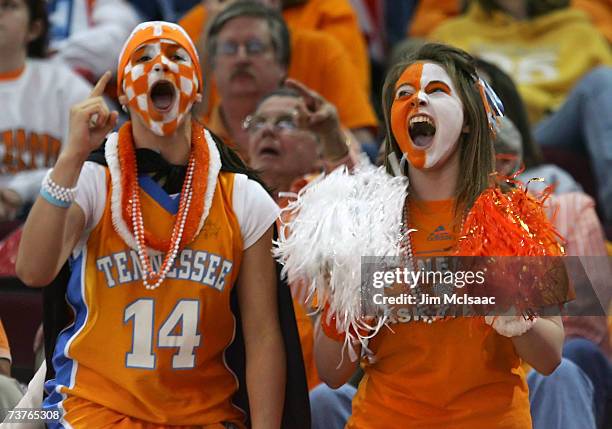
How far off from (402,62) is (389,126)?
0.16m

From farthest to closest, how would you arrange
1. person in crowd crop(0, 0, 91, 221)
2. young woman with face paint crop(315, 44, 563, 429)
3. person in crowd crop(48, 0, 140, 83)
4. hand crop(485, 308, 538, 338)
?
1. person in crowd crop(48, 0, 140, 83)
2. person in crowd crop(0, 0, 91, 221)
3. young woman with face paint crop(315, 44, 563, 429)
4. hand crop(485, 308, 538, 338)

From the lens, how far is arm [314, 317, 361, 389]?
8.70 ft

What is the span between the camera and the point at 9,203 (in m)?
4.01

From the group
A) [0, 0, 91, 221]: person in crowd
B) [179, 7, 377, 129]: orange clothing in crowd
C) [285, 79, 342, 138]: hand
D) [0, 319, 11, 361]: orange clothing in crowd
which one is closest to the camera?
[0, 319, 11, 361]: orange clothing in crowd

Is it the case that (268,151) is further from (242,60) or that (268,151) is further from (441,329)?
(441,329)

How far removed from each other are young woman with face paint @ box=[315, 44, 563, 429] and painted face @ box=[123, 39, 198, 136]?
0.47m

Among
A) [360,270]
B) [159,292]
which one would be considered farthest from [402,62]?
[159,292]

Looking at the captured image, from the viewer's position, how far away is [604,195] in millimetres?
4367

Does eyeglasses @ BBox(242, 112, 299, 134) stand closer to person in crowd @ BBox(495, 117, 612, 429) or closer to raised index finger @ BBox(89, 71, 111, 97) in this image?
person in crowd @ BBox(495, 117, 612, 429)

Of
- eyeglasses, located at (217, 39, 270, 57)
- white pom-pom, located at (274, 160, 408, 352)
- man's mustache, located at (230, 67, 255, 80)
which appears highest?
eyeglasses, located at (217, 39, 270, 57)

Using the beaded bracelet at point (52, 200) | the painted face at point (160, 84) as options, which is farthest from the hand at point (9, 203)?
the beaded bracelet at point (52, 200)

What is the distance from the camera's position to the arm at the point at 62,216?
2559 mm

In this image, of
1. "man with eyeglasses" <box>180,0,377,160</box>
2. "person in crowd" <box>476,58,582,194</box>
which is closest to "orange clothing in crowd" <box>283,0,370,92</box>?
"man with eyeglasses" <box>180,0,377,160</box>

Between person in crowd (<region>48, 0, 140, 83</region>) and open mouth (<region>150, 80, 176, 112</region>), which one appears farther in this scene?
person in crowd (<region>48, 0, 140, 83</region>)
